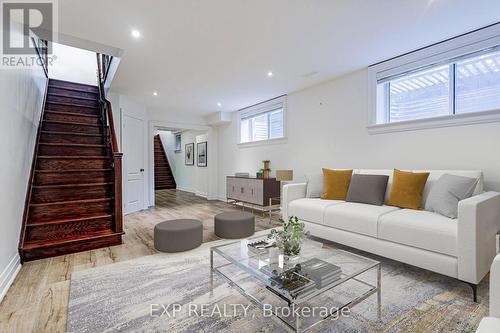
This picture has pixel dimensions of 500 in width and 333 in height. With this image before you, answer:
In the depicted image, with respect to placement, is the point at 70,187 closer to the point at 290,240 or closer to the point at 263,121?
the point at 290,240

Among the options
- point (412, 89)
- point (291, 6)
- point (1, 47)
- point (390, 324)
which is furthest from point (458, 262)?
point (1, 47)

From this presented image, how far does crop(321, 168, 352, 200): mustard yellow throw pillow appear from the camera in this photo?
3273 mm

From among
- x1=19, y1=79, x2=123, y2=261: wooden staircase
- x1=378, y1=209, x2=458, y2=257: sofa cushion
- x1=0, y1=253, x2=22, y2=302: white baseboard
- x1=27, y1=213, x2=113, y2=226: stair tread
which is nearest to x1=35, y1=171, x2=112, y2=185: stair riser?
x1=19, y1=79, x2=123, y2=261: wooden staircase

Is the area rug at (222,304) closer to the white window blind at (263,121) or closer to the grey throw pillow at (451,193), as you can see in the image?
the grey throw pillow at (451,193)

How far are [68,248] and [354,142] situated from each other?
4.13 m

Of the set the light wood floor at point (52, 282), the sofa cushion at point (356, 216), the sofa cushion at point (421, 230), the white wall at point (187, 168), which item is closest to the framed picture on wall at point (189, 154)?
the white wall at point (187, 168)

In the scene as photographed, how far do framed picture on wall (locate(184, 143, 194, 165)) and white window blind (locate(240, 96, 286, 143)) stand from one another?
283cm

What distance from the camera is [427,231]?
6.63 feet

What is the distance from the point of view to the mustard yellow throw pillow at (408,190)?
258 cm

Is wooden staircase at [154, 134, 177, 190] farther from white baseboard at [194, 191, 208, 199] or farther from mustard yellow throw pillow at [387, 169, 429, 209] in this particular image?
mustard yellow throw pillow at [387, 169, 429, 209]

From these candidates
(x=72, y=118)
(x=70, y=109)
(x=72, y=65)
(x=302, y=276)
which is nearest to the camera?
(x=302, y=276)

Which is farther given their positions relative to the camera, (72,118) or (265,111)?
(265,111)

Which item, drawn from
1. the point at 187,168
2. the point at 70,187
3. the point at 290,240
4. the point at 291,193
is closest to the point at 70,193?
the point at 70,187

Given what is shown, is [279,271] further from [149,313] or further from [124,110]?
[124,110]
